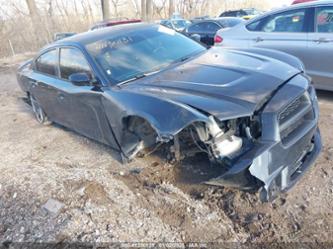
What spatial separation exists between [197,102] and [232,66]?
861 mm

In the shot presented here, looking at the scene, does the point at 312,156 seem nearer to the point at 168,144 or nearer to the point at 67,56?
the point at 168,144

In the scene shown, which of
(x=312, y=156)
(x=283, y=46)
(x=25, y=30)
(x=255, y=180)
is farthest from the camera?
(x=25, y=30)

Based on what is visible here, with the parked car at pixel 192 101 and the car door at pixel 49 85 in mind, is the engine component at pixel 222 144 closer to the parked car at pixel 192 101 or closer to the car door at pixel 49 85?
the parked car at pixel 192 101

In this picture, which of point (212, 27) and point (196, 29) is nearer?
point (212, 27)

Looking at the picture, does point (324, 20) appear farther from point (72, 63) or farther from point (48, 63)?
point (48, 63)

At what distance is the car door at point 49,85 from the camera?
14.9 feet

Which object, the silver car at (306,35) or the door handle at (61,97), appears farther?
the silver car at (306,35)

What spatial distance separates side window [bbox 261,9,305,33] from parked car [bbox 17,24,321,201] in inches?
57.4

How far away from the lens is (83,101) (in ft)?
12.6

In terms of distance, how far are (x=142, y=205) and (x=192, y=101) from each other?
3.65 feet

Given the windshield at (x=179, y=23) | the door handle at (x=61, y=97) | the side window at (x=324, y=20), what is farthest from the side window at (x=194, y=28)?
the door handle at (x=61, y=97)

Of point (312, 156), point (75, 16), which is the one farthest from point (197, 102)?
point (75, 16)

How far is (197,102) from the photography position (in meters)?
2.68

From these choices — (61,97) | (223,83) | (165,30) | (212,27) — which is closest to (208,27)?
(212,27)
